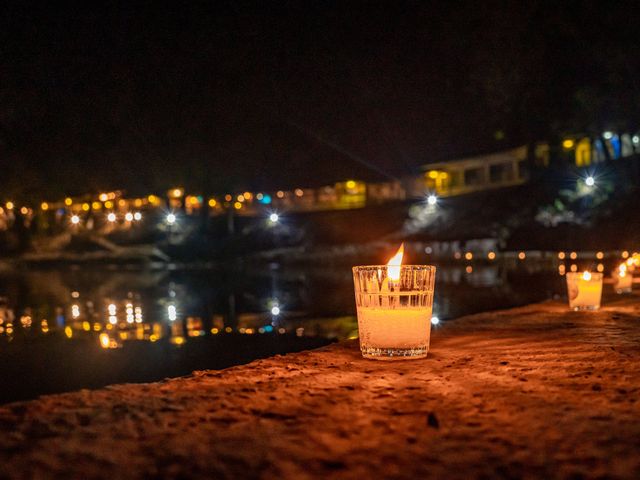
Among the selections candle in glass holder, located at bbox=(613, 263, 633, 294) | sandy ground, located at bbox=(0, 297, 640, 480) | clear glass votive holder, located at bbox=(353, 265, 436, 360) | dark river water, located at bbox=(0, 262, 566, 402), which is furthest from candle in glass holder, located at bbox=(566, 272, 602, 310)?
clear glass votive holder, located at bbox=(353, 265, 436, 360)

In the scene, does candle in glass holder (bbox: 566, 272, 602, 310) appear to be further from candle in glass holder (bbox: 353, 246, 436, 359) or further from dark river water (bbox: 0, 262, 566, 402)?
candle in glass holder (bbox: 353, 246, 436, 359)

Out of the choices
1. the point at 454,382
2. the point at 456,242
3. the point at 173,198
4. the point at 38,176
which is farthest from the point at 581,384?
the point at 173,198

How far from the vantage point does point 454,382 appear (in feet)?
11.7

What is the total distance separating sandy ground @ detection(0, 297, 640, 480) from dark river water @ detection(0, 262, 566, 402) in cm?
253

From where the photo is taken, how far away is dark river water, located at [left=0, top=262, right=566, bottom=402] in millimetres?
6250

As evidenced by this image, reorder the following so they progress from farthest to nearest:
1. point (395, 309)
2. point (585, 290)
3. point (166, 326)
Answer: point (166, 326)
point (585, 290)
point (395, 309)

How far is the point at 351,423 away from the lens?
2.74 meters

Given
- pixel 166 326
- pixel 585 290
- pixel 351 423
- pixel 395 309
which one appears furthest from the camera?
pixel 166 326

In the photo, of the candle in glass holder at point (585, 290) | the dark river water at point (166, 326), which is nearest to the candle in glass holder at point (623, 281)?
the dark river water at point (166, 326)

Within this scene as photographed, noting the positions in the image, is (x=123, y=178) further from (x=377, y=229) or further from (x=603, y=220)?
(x=603, y=220)

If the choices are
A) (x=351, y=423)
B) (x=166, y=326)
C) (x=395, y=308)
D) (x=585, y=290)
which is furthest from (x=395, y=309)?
(x=166, y=326)

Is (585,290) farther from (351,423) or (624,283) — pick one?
(351,423)

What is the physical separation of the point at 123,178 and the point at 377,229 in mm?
17363

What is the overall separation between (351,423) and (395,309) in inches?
62.8
